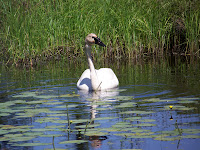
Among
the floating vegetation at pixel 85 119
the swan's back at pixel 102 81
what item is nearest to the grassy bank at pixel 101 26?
the swan's back at pixel 102 81

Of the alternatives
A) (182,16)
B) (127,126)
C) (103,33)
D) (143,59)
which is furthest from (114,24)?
(127,126)

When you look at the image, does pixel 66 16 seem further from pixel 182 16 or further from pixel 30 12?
pixel 182 16

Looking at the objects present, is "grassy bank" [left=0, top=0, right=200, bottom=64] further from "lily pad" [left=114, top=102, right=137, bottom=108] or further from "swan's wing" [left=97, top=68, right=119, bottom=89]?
"lily pad" [left=114, top=102, right=137, bottom=108]

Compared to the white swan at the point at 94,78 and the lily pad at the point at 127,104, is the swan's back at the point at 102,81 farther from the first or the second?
the lily pad at the point at 127,104

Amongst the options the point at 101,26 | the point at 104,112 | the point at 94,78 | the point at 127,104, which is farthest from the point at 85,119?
the point at 101,26

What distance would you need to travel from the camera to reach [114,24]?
51.7 ft

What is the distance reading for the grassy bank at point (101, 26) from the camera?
1513 cm

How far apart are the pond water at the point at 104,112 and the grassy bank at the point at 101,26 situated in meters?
2.66

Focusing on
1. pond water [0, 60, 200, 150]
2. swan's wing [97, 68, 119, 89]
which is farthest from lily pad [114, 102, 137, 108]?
swan's wing [97, 68, 119, 89]

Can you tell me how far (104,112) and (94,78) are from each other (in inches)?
103

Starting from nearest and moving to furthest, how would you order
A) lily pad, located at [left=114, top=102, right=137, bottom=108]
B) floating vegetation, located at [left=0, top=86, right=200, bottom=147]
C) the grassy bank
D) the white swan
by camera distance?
1. floating vegetation, located at [left=0, top=86, right=200, bottom=147]
2. lily pad, located at [left=114, top=102, right=137, bottom=108]
3. the white swan
4. the grassy bank

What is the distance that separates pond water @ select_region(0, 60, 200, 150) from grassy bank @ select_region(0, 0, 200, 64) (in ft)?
8.72

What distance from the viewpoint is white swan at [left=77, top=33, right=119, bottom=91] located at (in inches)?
398

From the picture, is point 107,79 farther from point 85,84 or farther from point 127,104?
point 127,104
